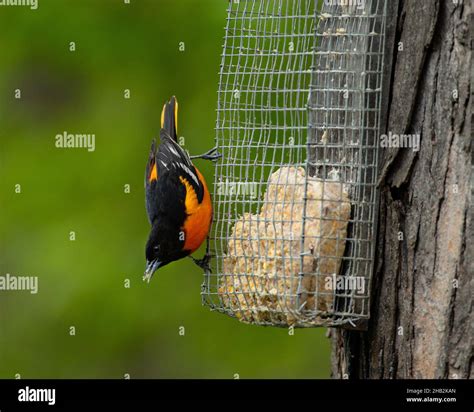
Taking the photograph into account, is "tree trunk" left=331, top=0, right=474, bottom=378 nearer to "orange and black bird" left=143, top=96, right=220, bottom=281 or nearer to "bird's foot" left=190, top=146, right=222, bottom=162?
"bird's foot" left=190, top=146, right=222, bottom=162

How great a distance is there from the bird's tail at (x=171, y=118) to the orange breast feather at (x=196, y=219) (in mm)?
782

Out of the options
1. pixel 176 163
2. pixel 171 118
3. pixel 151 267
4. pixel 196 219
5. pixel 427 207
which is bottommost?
pixel 151 267

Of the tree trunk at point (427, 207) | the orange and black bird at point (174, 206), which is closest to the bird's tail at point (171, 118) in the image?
the orange and black bird at point (174, 206)

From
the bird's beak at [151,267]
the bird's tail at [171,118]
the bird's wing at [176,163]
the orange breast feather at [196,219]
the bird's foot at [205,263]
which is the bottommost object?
the bird's beak at [151,267]

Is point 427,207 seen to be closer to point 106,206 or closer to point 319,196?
point 319,196

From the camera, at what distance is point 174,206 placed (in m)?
6.54

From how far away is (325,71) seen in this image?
538 centimetres

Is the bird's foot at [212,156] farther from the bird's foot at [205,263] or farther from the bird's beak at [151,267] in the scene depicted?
the bird's beak at [151,267]

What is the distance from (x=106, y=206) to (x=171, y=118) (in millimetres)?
1113

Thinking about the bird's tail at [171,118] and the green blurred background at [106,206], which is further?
the green blurred background at [106,206]

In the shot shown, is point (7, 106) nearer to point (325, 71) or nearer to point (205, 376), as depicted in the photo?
point (205, 376)

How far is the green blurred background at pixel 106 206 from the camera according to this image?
7656 millimetres

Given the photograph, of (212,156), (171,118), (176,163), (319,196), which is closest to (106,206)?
(171,118)
